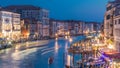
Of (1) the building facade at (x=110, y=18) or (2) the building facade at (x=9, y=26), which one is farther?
(2) the building facade at (x=9, y=26)

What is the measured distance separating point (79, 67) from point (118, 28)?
546cm

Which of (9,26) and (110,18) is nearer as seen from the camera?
(110,18)

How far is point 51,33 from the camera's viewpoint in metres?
137

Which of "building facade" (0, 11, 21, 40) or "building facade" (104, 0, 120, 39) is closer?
"building facade" (104, 0, 120, 39)

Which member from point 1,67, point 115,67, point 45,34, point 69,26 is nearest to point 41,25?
point 45,34

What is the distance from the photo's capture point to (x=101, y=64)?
115ft

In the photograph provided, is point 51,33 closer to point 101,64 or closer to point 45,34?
point 45,34

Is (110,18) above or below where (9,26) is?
above

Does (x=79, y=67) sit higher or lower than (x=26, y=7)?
lower

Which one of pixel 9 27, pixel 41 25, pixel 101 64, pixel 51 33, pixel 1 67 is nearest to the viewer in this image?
pixel 101 64

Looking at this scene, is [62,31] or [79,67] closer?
[79,67]

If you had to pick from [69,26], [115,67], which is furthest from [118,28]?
[69,26]

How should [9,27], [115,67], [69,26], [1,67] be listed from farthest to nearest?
[69,26]
[9,27]
[1,67]
[115,67]

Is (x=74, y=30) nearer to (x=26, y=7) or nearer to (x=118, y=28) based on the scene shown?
(x=26, y=7)
